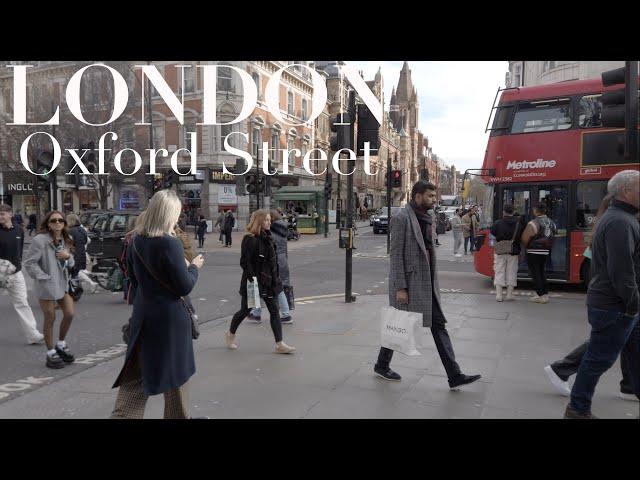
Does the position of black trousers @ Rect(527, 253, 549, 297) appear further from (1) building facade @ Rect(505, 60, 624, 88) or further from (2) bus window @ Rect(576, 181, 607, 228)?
(1) building facade @ Rect(505, 60, 624, 88)

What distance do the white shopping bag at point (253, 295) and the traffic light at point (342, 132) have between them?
4.19 m

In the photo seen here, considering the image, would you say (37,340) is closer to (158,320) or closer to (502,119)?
(158,320)

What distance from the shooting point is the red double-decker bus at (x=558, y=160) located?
1064cm

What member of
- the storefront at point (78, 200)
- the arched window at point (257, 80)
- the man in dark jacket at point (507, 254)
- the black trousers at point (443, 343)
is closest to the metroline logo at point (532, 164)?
the man in dark jacket at point (507, 254)

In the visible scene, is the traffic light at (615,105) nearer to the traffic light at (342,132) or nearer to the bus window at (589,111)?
the traffic light at (342,132)

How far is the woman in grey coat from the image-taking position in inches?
226

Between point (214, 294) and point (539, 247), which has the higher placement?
point (539, 247)

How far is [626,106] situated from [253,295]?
4053 millimetres

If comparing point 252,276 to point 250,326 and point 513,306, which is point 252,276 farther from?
point 513,306

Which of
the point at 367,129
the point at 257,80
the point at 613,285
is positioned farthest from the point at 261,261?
the point at 257,80

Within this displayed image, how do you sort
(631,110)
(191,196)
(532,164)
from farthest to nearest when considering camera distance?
1. (191,196)
2. (532,164)
3. (631,110)

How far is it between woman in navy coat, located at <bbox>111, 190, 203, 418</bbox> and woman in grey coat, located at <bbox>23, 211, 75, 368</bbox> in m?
2.79

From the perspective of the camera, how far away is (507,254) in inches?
384

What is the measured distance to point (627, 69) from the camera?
4.65 meters
